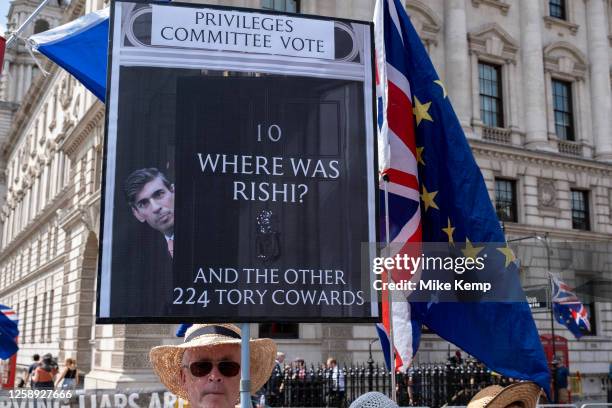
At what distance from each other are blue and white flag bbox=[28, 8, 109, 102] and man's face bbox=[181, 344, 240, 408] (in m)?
3.61

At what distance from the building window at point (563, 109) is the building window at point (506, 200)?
3.81 m

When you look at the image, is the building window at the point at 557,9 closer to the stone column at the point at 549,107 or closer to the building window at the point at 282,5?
the stone column at the point at 549,107

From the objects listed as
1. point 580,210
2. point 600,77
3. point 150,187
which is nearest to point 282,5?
point 580,210

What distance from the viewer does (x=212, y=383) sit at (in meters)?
3.31

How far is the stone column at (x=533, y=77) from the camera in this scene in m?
28.5

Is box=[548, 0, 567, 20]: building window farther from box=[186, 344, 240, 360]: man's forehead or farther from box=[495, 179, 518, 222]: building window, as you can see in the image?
box=[186, 344, 240, 360]: man's forehead

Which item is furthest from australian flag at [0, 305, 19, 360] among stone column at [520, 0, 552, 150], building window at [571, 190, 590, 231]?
building window at [571, 190, 590, 231]

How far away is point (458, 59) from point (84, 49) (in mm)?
22205

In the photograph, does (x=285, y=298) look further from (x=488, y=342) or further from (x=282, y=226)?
(x=488, y=342)

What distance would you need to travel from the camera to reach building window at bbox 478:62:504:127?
28172 millimetres

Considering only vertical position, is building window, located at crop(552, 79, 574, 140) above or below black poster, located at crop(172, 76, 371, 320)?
above

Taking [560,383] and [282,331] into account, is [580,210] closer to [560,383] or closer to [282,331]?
[560,383]

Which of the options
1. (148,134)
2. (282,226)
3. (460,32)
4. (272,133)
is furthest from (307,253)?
(460,32)

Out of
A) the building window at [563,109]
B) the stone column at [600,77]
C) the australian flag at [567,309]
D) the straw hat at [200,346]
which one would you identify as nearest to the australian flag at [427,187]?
the straw hat at [200,346]
